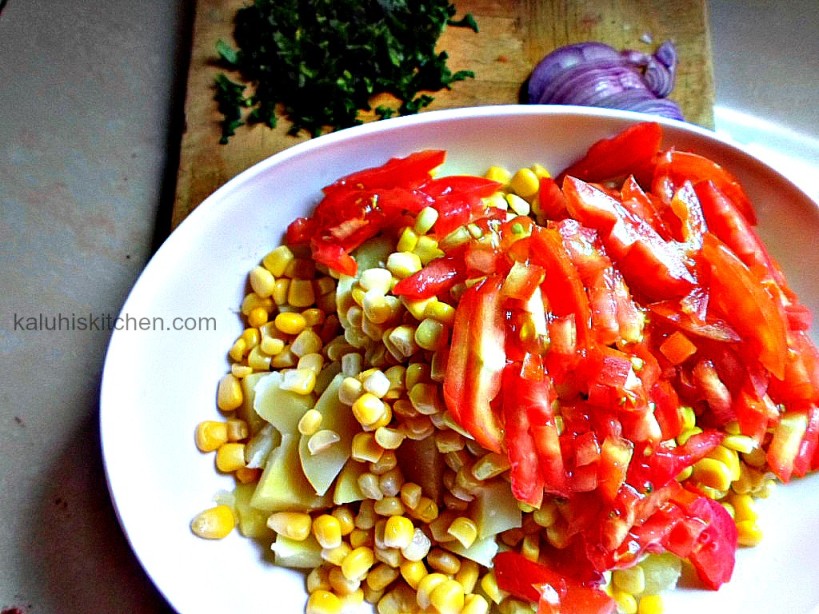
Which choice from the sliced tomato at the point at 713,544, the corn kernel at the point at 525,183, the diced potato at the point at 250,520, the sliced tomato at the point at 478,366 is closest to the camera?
the sliced tomato at the point at 478,366

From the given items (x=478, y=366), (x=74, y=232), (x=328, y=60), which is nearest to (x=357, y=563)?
(x=478, y=366)

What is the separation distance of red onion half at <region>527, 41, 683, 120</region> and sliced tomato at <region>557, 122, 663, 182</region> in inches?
17.0

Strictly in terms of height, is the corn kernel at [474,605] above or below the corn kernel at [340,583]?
above

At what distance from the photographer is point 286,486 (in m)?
1.86

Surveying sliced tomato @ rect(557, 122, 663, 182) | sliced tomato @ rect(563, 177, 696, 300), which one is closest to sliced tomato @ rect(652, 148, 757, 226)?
sliced tomato @ rect(557, 122, 663, 182)

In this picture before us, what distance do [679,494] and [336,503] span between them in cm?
92

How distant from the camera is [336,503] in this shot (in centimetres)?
184

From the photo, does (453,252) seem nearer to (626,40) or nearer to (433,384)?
(433,384)

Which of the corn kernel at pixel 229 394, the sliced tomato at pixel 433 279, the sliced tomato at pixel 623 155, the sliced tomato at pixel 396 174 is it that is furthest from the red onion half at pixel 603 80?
the corn kernel at pixel 229 394

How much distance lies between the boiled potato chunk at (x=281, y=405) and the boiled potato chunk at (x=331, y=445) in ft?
0.18

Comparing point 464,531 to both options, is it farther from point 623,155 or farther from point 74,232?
point 74,232

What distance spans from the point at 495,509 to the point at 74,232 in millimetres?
1716

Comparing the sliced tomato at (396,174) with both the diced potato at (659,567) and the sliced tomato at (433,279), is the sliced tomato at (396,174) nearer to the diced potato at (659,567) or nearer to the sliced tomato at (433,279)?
the sliced tomato at (433,279)

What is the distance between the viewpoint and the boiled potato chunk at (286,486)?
1.86 meters
